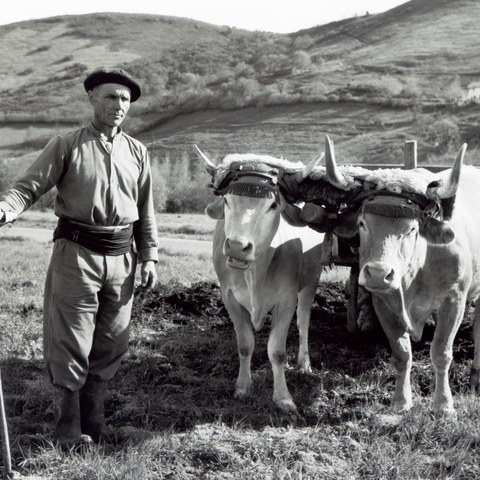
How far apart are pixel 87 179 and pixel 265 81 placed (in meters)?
67.8

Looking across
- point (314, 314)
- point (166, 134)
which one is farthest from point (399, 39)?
point (314, 314)

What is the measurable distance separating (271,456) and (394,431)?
3.31 ft

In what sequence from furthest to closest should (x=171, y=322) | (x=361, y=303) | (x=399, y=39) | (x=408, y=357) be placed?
(x=399, y=39) → (x=171, y=322) → (x=361, y=303) → (x=408, y=357)

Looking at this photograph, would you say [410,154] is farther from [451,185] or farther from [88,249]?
[88,249]

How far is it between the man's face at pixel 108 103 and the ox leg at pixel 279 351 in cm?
216

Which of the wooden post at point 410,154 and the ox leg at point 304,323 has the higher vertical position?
the wooden post at point 410,154

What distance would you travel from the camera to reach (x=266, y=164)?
561 centimetres

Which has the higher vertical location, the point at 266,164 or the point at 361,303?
the point at 266,164

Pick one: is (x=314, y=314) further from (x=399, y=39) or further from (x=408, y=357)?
(x=399, y=39)

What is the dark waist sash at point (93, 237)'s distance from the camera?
4.48 m

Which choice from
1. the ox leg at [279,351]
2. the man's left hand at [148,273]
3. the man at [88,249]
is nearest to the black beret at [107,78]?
the man at [88,249]

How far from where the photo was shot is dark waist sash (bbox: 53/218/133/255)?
448 cm

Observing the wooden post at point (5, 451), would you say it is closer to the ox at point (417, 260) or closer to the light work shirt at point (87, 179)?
the light work shirt at point (87, 179)

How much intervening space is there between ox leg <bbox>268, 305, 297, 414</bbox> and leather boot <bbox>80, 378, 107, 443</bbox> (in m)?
1.48
